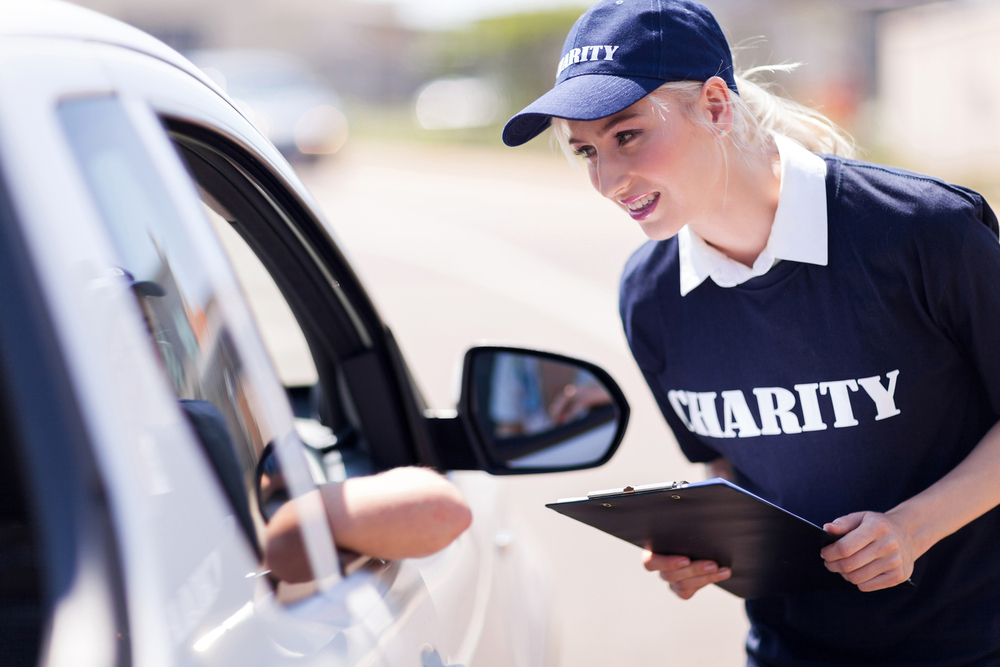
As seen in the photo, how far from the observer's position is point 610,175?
5.60ft

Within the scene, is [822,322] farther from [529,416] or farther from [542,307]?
[542,307]

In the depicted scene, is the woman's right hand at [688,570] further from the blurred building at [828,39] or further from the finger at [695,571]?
the blurred building at [828,39]

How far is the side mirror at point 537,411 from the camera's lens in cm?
200

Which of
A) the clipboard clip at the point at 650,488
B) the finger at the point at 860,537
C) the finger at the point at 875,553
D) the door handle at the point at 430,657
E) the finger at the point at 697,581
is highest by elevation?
the clipboard clip at the point at 650,488

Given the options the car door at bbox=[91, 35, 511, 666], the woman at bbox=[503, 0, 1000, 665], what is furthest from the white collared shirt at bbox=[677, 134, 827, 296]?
the car door at bbox=[91, 35, 511, 666]

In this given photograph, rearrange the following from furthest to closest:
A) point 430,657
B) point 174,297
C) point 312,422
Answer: point 312,422, point 430,657, point 174,297

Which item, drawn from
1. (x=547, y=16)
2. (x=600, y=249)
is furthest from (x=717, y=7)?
(x=600, y=249)

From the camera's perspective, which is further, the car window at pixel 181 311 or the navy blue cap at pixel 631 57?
the navy blue cap at pixel 631 57

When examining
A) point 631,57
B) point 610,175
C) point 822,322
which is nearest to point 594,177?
point 610,175

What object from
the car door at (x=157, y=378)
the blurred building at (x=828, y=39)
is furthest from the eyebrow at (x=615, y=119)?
the blurred building at (x=828, y=39)

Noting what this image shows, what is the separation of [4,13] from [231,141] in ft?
1.31

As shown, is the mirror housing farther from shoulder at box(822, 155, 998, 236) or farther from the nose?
shoulder at box(822, 155, 998, 236)

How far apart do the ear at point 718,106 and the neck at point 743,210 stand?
7 centimetres

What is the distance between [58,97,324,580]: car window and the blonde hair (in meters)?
0.79
